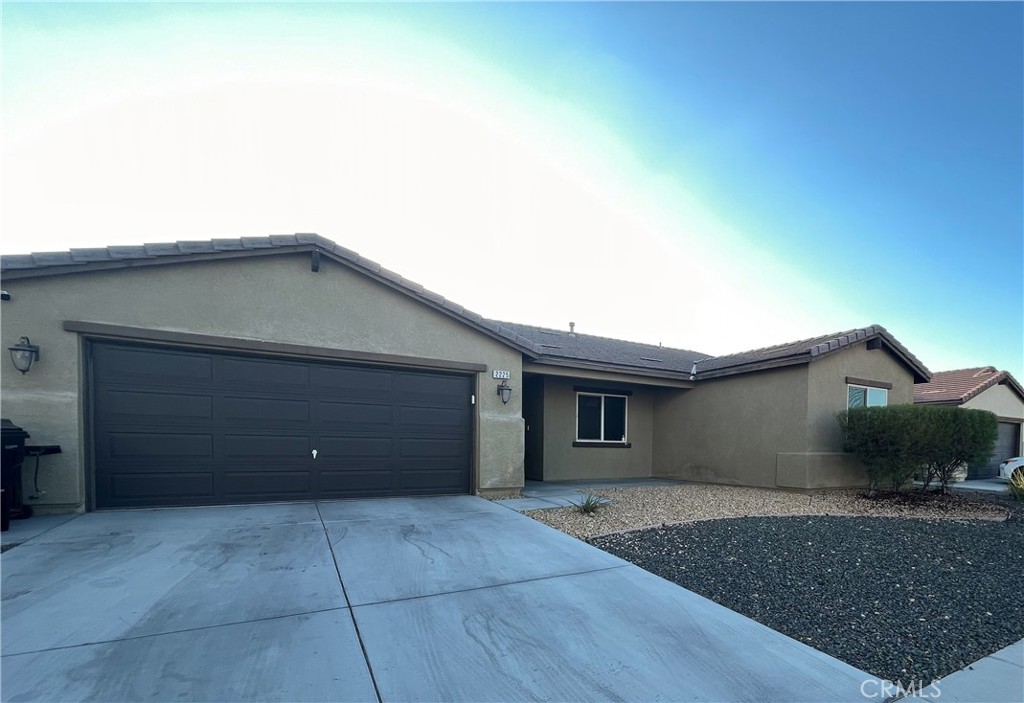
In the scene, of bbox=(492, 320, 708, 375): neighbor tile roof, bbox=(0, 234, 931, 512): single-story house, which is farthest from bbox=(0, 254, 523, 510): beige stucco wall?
bbox=(492, 320, 708, 375): neighbor tile roof

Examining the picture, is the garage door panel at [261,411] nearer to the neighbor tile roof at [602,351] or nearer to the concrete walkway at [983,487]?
the neighbor tile roof at [602,351]

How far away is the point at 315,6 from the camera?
727 centimetres

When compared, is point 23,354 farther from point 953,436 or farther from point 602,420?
point 953,436

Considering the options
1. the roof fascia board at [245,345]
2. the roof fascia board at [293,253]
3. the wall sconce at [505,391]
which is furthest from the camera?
the wall sconce at [505,391]

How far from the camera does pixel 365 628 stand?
3258 mm

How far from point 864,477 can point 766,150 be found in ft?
27.5

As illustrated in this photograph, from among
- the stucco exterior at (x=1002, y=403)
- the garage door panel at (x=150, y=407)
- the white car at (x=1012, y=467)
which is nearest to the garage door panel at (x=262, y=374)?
the garage door panel at (x=150, y=407)

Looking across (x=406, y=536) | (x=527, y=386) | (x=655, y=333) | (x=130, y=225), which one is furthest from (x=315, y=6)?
(x=655, y=333)

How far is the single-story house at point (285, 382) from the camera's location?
623 centimetres

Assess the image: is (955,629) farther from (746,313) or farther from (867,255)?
(746,313)

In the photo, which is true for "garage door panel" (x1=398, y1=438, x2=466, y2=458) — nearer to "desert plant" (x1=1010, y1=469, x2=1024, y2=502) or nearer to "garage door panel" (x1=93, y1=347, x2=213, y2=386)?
"garage door panel" (x1=93, y1=347, x2=213, y2=386)

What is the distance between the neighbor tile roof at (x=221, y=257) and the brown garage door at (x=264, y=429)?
118 cm
